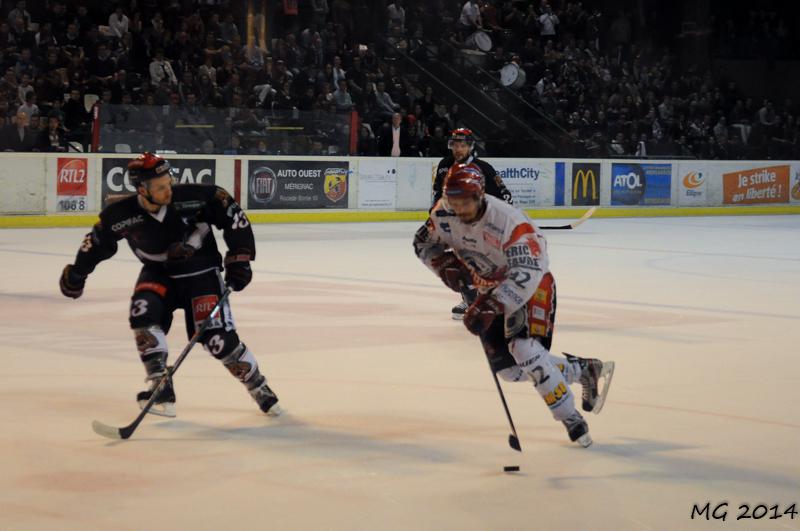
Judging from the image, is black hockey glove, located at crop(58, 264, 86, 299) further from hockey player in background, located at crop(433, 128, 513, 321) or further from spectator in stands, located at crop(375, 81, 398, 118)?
spectator in stands, located at crop(375, 81, 398, 118)

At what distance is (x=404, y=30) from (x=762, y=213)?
7778 mm

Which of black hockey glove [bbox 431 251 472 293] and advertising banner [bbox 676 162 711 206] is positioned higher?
advertising banner [bbox 676 162 711 206]

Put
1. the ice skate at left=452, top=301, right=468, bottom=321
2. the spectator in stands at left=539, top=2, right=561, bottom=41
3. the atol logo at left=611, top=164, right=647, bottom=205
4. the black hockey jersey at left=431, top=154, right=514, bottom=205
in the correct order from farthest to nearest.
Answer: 1. the spectator in stands at left=539, top=2, right=561, bottom=41
2. the atol logo at left=611, top=164, right=647, bottom=205
3. the ice skate at left=452, top=301, right=468, bottom=321
4. the black hockey jersey at left=431, top=154, right=514, bottom=205

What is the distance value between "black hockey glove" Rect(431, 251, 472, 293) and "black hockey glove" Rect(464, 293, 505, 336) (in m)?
0.33

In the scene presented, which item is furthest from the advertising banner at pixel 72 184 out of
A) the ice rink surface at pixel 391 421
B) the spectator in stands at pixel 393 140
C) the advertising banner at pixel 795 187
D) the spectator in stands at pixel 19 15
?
the advertising banner at pixel 795 187

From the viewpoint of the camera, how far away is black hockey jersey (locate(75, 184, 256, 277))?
5.28m

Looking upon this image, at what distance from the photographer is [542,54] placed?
24922 mm

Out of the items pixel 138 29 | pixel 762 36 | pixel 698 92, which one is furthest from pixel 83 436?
pixel 762 36

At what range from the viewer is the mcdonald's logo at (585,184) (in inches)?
808

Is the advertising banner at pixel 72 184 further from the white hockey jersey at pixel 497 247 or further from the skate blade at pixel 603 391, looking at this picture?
the skate blade at pixel 603 391

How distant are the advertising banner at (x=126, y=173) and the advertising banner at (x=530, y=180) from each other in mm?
5026

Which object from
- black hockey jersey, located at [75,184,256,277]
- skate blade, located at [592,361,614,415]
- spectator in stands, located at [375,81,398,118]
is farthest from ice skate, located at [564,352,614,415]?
spectator in stands, located at [375,81,398,118]

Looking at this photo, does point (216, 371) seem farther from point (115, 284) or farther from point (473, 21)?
point (473, 21)

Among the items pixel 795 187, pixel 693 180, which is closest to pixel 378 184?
pixel 693 180
